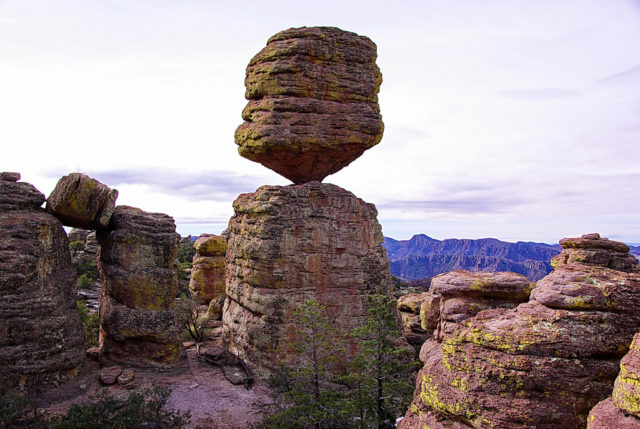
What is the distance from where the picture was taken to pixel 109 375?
18141 millimetres

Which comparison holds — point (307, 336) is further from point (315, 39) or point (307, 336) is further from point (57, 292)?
point (315, 39)

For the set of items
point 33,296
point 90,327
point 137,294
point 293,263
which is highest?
point 293,263

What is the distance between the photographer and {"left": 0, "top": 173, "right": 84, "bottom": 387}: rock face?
52.7ft

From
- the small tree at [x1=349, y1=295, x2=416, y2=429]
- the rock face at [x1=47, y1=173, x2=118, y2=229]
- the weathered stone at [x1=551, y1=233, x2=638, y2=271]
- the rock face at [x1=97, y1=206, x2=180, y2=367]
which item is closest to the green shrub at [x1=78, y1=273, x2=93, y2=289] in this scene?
the rock face at [x1=97, y1=206, x2=180, y2=367]

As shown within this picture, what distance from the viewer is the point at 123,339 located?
19.7m

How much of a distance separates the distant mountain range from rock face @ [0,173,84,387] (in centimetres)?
7355

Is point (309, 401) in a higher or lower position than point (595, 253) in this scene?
lower

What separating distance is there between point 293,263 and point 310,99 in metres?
7.64

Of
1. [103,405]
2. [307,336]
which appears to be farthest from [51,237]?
[307,336]

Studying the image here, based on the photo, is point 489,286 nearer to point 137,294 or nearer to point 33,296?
point 137,294

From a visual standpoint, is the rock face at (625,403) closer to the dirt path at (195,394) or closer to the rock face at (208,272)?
the dirt path at (195,394)

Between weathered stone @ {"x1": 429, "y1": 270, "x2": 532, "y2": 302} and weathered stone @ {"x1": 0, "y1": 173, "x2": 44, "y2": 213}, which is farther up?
weathered stone @ {"x1": 0, "y1": 173, "x2": 44, "y2": 213}

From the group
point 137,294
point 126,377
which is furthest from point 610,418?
point 137,294

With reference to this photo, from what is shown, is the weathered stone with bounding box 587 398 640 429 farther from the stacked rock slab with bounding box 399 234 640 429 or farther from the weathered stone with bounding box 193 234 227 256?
the weathered stone with bounding box 193 234 227 256
